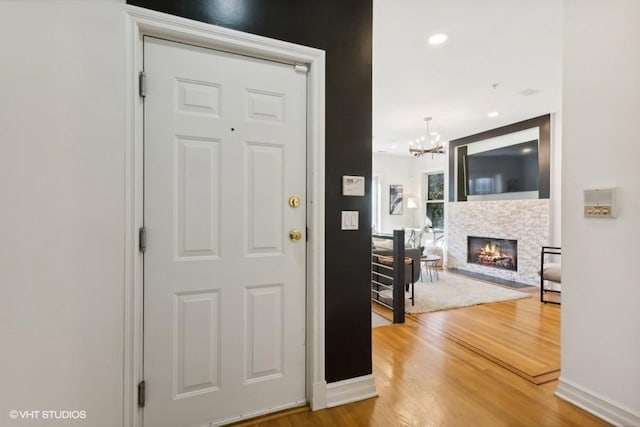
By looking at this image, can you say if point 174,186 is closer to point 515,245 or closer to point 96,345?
point 96,345

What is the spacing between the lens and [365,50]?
195cm

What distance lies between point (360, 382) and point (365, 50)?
2116mm

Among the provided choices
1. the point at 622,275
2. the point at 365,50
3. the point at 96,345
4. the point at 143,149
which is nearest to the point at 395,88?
the point at 365,50

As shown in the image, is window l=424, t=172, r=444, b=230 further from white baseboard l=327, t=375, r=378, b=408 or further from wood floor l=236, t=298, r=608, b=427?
white baseboard l=327, t=375, r=378, b=408

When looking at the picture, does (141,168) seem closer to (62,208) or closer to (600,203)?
(62,208)

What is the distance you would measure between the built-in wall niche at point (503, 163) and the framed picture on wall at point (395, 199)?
5.65 ft

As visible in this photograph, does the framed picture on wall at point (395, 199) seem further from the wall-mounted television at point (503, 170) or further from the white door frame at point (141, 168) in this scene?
the white door frame at point (141, 168)

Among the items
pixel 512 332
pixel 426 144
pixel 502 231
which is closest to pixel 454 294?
pixel 512 332

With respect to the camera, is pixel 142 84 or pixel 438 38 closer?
pixel 142 84

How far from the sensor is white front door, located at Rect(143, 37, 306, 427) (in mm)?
1534

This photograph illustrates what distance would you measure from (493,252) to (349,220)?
17.4 feet

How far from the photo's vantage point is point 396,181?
852cm

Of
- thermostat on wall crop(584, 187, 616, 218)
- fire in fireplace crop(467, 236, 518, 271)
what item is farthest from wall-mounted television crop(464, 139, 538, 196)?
thermostat on wall crop(584, 187, 616, 218)

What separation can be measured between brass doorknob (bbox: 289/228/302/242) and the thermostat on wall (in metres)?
1.75
